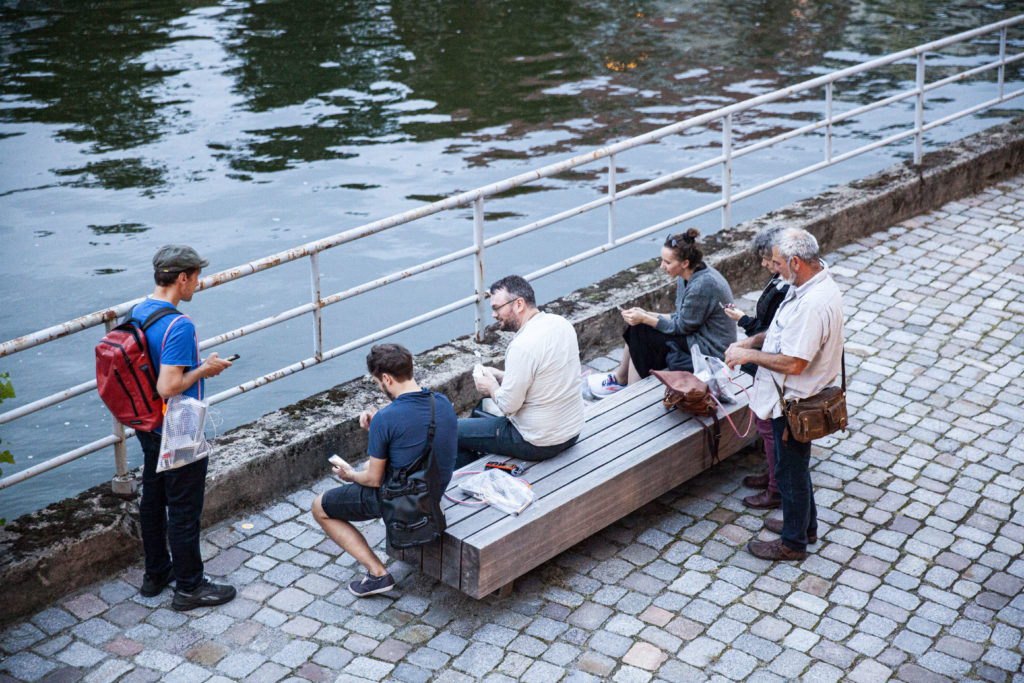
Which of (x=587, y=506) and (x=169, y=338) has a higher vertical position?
(x=169, y=338)

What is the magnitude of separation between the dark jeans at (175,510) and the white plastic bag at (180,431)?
0.11m

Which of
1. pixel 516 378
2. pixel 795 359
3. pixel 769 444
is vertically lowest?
pixel 769 444

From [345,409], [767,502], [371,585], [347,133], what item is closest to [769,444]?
[767,502]

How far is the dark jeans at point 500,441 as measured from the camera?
237 inches

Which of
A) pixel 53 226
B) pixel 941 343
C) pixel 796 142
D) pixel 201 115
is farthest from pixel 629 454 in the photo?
pixel 201 115

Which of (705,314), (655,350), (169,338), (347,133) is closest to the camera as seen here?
(169,338)

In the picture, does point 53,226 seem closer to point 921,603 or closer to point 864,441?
point 864,441

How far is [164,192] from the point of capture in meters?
16.8

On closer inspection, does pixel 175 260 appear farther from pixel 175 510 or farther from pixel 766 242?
pixel 766 242

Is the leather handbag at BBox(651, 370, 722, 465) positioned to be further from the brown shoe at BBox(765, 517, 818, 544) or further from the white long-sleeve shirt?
the white long-sleeve shirt

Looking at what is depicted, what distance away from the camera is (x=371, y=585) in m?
5.70

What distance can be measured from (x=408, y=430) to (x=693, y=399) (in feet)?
6.14

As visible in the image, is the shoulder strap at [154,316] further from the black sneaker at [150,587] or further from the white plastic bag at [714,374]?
the white plastic bag at [714,374]

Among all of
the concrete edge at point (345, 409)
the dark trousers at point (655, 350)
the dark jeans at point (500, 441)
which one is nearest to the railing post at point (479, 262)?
the concrete edge at point (345, 409)
